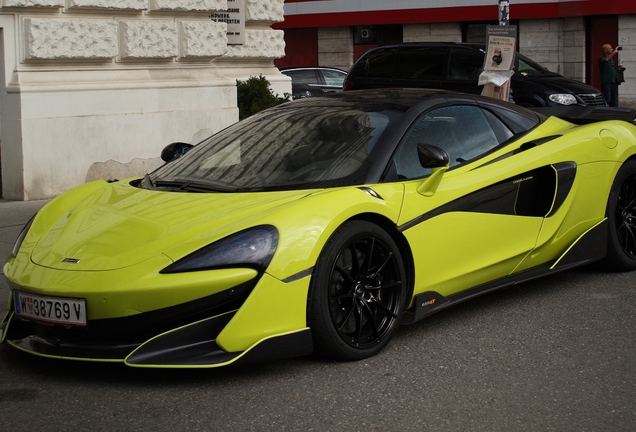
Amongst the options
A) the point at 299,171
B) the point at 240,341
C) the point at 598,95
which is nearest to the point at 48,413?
the point at 240,341

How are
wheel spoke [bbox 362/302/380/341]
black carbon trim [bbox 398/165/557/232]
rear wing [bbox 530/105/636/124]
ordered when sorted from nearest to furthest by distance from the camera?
wheel spoke [bbox 362/302/380/341]
black carbon trim [bbox 398/165/557/232]
rear wing [bbox 530/105/636/124]

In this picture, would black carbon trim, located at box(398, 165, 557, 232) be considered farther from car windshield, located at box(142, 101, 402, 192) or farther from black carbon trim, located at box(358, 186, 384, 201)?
car windshield, located at box(142, 101, 402, 192)

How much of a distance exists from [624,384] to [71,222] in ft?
9.31

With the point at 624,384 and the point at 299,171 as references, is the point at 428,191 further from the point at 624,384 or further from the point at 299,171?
the point at 624,384

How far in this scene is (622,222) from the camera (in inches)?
260

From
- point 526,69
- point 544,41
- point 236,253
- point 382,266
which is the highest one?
point 544,41

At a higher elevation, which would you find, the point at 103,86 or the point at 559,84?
the point at 103,86

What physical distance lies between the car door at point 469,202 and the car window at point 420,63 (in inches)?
448

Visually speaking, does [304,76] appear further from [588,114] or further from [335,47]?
[588,114]

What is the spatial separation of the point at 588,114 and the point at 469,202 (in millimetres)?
1956

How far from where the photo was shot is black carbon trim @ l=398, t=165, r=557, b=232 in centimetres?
536

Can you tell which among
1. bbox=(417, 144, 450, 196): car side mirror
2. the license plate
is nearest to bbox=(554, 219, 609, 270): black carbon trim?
bbox=(417, 144, 450, 196): car side mirror

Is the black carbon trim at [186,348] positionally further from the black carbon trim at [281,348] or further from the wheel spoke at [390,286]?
the wheel spoke at [390,286]

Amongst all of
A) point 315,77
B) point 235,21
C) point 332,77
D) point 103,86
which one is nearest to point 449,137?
point 103,86
